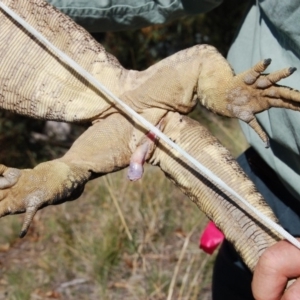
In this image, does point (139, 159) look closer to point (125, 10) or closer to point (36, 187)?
point (36, 187)

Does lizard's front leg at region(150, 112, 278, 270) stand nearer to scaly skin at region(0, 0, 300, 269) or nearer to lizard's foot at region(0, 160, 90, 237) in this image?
scaly skin at region(0, 0, 300, 269)

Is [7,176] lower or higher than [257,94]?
lower

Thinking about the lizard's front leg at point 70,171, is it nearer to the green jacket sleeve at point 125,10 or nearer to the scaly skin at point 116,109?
the scaly skin at point 116,109

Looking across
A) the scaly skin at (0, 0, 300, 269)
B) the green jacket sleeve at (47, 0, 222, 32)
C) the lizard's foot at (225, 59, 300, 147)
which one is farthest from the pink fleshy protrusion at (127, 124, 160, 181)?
the green jacket sleeve at (47, 0, 222, 32)

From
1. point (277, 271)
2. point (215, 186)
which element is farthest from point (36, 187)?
point (277, 271)

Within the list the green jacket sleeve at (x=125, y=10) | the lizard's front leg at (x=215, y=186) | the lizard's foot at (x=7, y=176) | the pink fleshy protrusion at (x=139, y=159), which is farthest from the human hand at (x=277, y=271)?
the green jacket sleeve at (x=125, y=10)

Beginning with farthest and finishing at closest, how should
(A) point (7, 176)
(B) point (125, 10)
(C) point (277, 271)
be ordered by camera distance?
1. (B) point (125, 10)
2. (A) point (7, 176)
3. (C) point (277, 271)
